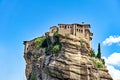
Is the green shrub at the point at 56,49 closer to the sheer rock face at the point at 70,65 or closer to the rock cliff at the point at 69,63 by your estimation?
the rock cliff at the point at 69,63

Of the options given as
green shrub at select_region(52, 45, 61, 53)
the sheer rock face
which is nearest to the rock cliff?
the sheer rock face

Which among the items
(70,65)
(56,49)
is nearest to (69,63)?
(70,65)

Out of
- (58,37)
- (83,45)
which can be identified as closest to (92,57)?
(83,45)

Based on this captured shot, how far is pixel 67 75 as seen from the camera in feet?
252

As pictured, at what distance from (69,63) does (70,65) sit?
0.47 metres

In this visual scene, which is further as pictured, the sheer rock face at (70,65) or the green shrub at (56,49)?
the green shrub at (56,49)

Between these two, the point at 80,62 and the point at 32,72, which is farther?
the point at 32,72

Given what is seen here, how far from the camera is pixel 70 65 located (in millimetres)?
77688

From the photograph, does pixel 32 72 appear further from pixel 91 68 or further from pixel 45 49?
pixel 91 68

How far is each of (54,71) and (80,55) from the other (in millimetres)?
6898

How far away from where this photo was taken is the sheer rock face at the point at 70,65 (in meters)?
77.4

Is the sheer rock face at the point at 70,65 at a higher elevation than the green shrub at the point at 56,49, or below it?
below

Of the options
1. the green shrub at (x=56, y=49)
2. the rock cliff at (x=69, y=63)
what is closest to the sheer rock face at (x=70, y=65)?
the rock cliff at (x=69, y=63)

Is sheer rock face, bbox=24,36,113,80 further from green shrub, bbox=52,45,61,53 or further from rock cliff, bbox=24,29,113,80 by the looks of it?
green shrub, bbox=52,45,61,53
